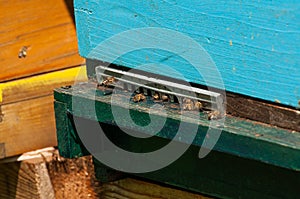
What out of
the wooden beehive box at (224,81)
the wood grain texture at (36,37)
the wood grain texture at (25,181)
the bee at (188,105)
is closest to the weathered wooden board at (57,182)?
the wood grain texture at (25,181)

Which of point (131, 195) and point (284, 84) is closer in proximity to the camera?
point (284, 84)

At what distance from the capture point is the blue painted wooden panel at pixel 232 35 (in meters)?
1.56

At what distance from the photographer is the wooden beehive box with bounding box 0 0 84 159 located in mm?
2771

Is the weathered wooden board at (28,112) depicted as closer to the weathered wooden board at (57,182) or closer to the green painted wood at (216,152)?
the weathered wooden board at (57,182)

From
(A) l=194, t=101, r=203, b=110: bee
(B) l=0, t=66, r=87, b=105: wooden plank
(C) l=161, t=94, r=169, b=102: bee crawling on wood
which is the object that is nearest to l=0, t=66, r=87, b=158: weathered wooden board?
(B) l=0, t=66, r=87, b=105: wooden plank

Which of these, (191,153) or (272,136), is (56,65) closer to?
(191,153)

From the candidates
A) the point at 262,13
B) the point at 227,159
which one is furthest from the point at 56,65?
the point at 262,13

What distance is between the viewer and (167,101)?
188 centimetres

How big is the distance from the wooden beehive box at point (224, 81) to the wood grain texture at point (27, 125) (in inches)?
29.8

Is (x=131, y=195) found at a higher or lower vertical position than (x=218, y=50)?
lower

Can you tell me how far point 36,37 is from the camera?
2.80 m

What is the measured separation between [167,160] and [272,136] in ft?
1.65

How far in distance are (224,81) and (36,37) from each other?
1.24 metres

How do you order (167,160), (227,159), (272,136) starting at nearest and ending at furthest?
(272,136) < (227,159) < (167,160)
